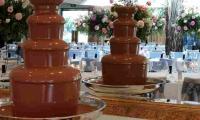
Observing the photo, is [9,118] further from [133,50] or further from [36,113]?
[133,50]

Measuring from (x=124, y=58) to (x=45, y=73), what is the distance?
0.42 meters

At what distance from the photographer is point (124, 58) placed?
41.9 inches

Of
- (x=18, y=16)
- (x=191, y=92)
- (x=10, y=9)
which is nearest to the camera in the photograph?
(x=191, y=92)

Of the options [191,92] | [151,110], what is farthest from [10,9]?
[151,110]

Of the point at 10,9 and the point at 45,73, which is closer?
the point at 45,73

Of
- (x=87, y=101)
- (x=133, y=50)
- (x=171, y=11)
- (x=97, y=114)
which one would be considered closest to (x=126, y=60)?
(x=133, y=50)

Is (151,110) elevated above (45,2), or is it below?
below

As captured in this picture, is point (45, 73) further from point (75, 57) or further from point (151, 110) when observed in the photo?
point (75, 57)

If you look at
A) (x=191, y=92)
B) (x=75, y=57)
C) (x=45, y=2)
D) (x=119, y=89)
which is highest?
(x=45, y=2)

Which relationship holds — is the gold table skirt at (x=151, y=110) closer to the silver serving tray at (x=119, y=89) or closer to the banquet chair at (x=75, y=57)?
the silver serving tray at (x=119, y=89)

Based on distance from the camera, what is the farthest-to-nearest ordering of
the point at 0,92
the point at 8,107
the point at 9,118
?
the point at 0,92 → the point at 8,107 → the point at 9,118

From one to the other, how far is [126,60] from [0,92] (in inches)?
15.2

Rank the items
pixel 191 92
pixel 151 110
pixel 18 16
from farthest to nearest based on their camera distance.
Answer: pixel 18 16 → pixel 191 92 → pixel 151 110

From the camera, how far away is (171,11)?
237 inches
